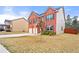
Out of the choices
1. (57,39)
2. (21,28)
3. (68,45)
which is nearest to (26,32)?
(21,28)

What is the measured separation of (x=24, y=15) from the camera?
2.32 meters

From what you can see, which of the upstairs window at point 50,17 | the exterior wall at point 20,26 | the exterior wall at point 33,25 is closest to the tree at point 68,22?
the upstairs window at point 50,17

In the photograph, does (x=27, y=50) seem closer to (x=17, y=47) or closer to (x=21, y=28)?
(x=17, y=47)

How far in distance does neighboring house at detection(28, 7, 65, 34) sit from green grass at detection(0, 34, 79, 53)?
0.09 metres

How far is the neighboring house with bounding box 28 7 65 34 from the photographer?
2.35 meters

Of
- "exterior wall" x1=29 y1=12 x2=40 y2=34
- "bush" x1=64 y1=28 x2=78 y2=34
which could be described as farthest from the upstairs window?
"bush" x1=64 y1=28 x2=78 y2=34

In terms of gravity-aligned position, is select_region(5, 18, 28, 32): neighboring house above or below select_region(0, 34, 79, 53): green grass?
above

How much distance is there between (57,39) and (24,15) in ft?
1.62

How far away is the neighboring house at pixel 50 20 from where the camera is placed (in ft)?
7.70

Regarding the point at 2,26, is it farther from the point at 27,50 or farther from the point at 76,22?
the point at 76,22

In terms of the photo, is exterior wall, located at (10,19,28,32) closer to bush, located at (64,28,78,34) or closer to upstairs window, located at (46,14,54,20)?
upstairs window, located at (46,14,54,20)

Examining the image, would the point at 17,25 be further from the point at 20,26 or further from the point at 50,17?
the point at 50,17
